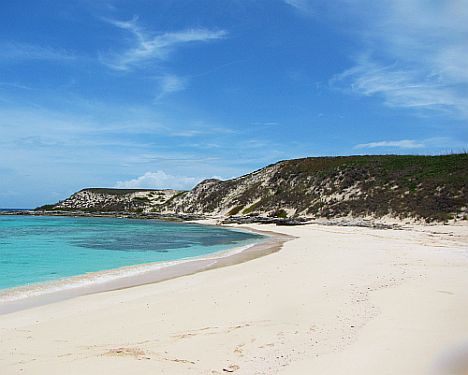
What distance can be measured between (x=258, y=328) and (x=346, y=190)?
169 feet

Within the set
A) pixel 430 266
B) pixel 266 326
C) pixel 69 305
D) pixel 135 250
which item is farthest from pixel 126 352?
pixel 135 250

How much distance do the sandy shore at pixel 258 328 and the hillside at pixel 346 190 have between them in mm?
30543

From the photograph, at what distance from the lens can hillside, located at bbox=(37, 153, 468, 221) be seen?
42.8m

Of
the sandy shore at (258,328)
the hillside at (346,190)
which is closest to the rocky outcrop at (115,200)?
the hillside at (346,190)

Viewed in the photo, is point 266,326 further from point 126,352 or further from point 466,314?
point 466,314

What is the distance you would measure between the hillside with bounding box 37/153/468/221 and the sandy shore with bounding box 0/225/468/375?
30.5 metres

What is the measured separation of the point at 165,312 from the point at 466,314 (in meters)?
6.19

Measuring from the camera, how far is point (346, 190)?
56781mm

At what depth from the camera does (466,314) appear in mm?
8203

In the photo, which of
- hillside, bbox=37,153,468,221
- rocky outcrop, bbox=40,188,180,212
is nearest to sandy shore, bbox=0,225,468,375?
hillside, bbox=37,153,468,221

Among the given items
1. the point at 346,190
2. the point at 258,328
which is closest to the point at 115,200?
the point at 346,190

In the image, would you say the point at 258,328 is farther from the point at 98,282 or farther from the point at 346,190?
the point at 346,190

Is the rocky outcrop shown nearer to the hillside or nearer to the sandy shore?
the hillside

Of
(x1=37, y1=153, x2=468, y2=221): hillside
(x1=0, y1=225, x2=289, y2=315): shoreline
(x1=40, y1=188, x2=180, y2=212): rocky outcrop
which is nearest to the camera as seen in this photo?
(x1=0, y1=225, x2=289, y2=315): shoreline
